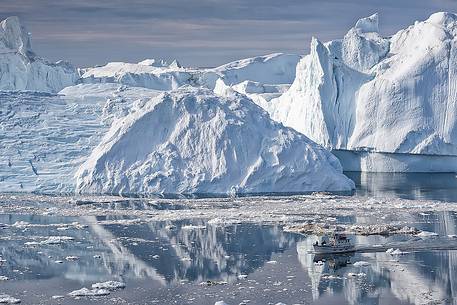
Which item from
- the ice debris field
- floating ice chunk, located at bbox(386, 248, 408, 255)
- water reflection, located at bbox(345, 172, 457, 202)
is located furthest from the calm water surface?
the ice debris field

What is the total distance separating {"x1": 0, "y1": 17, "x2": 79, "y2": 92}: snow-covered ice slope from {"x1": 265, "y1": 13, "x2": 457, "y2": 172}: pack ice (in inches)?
658

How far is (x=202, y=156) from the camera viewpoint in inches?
1656

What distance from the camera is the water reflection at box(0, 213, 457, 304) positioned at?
23.0 m

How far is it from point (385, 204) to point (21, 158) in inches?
705

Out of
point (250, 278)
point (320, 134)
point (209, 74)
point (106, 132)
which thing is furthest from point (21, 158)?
point (209, 74)

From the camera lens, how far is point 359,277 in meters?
24.5

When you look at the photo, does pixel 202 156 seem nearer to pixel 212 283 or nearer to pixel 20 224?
pixel 20 224

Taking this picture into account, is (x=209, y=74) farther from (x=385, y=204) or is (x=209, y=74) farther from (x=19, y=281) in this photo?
(x=19, y=281)

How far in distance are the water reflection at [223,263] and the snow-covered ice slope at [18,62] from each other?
24.9 m

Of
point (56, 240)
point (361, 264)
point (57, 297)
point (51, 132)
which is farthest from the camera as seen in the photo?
point (51, 132)

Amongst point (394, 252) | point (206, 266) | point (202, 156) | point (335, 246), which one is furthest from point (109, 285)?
point (202, 156)

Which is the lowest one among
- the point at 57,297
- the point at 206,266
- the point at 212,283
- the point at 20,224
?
the point at 57,297

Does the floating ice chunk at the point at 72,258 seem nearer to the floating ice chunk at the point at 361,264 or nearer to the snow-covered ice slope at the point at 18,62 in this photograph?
the floating ice chunk at the point at 361,264

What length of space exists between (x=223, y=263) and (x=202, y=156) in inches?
618
